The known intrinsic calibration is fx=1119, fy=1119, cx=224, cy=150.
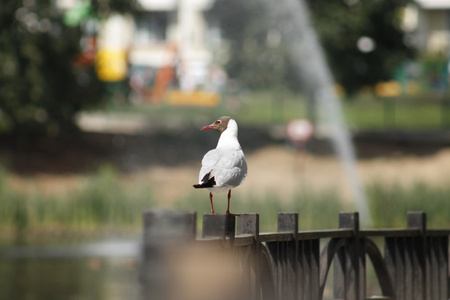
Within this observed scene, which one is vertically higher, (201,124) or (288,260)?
(201,124)

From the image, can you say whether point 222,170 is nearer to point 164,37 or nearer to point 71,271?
point 71,271

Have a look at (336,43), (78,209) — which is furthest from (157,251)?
(336,43)

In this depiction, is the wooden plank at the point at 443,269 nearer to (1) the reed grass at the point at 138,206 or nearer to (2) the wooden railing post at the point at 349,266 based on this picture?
(2) the wooden railing post at the point at 349,266

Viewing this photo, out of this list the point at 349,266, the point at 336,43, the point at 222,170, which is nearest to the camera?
the point at 222,170

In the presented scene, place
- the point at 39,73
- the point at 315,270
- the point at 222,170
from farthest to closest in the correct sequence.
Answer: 1. the point at 39,73
2. the point at 315,270
3. the point at 222,170

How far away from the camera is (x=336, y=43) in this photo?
3316 cm

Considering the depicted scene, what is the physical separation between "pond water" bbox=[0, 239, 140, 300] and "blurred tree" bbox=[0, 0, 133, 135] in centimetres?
881

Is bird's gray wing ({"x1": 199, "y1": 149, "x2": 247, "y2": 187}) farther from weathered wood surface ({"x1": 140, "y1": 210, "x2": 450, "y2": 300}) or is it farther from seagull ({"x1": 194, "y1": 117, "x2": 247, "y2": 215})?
weathered wood surface ({"x1": 140, "y1": 210, "x2": 450, "y2": 300})

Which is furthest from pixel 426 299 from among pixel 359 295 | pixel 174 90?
pixel 174 90

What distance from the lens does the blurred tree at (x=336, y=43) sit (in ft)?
111

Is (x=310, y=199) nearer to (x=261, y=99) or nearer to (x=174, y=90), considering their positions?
(x=261, y=99)

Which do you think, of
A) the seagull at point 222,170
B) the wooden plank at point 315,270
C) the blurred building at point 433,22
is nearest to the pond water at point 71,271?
the wooden plank at point 315,270

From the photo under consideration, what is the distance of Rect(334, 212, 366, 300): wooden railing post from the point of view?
30.1 ft

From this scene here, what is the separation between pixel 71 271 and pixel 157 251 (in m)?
13.5
